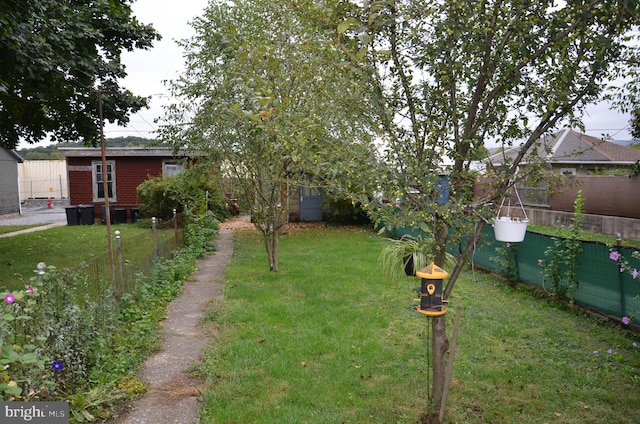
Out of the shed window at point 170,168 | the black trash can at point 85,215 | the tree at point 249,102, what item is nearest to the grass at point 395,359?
the tree at point 249,102

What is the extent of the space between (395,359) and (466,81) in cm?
267

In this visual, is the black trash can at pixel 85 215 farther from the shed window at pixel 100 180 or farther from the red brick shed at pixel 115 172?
the shed window at pixel 100 180

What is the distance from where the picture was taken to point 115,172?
62.4 ft

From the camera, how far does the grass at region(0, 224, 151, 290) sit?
8.62 m

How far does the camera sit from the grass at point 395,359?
3525 mm

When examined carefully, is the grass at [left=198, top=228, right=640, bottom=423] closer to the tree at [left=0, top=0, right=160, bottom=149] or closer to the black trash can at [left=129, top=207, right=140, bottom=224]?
the tree at [left=0, top=0, right=160, bottom=149]

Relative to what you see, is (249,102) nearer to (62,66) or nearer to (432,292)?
(432,292)

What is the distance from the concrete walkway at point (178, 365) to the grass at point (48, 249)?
6.15 feet

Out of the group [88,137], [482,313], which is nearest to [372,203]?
[482,313]

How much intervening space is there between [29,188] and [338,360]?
123 ft

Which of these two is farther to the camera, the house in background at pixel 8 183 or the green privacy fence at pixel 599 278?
the house in background at pixel 8 183

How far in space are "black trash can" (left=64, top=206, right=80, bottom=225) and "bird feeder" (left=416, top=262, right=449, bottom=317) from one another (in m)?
17.4

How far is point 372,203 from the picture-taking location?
116 inches

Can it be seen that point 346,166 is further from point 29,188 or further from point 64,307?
point 29,188
